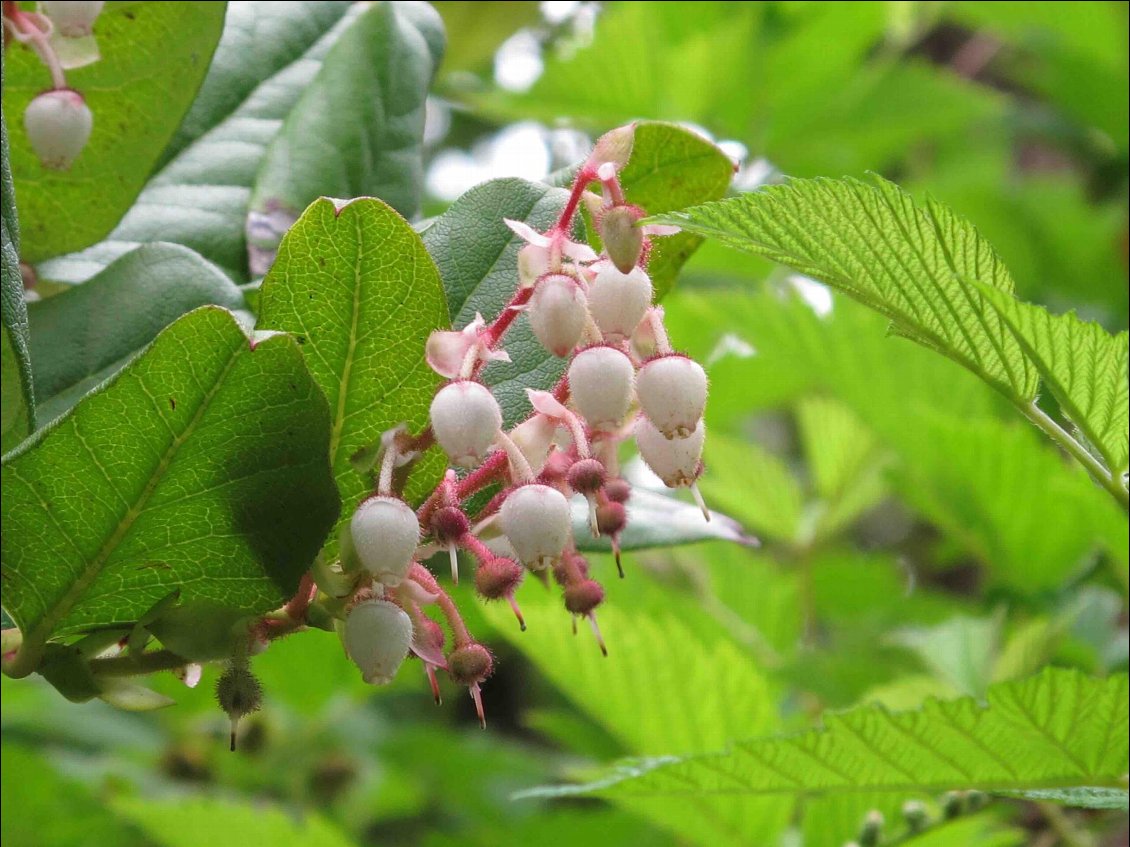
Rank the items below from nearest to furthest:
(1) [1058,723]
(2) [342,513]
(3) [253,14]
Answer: (2) [342,513] < (1) [1058,723] < (3) [253,14]

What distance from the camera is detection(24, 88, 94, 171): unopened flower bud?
87 centimetres

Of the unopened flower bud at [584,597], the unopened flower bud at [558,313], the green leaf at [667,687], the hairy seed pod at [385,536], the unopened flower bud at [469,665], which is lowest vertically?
the green leaf at [667,687]

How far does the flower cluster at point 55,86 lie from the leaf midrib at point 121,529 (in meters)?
0.31

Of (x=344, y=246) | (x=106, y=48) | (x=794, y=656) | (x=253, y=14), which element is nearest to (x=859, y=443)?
(x=794, y=656)

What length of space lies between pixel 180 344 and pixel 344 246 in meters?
0.09

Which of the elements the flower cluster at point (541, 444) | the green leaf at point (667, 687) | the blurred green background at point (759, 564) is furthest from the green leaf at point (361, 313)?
the green leaf at point (667, 687)

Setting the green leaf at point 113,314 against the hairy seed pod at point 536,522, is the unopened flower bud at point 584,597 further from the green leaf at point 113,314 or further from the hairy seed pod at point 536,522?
the green leaf at point 113,314

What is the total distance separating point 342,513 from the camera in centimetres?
72

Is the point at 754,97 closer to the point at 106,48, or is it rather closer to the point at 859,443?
the point at 859,443

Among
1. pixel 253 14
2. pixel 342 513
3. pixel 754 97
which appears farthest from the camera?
pixel 754 97

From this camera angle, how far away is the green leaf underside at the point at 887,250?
0.69 m

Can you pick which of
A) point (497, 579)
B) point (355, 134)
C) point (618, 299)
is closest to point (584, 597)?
point (497, 579)

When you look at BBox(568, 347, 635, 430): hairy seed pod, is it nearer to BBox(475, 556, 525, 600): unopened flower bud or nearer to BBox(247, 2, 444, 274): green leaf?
BBox(475, 556, 525, 600): unopened flower bud

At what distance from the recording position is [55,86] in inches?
34.3
